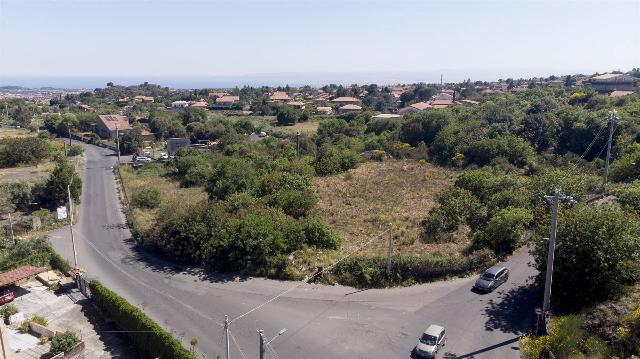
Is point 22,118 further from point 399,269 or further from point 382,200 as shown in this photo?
point 399,269

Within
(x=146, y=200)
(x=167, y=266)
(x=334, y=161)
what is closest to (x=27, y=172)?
(x=146, y=200)

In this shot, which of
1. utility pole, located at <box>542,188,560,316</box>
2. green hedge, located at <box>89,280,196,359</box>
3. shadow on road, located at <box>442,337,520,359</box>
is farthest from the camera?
green hedge, located at <box>89,280,196,359</box>

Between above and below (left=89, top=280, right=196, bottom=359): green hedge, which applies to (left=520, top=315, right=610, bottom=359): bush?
above

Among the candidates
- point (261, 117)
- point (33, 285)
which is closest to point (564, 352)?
point (33, 285)

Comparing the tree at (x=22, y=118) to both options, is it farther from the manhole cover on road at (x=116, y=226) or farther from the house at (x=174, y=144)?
the manhole cover on road at (x=116, y=226)

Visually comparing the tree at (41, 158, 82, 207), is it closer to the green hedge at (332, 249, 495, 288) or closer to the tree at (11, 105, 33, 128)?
the green hedge at (332, 249, 495, 288)

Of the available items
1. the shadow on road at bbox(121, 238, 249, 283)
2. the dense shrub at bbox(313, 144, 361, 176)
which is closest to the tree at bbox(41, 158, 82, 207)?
the shadow on road at bbox(121, 238, 249, 283)

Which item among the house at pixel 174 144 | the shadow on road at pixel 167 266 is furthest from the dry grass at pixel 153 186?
the house at pixel 174 144
